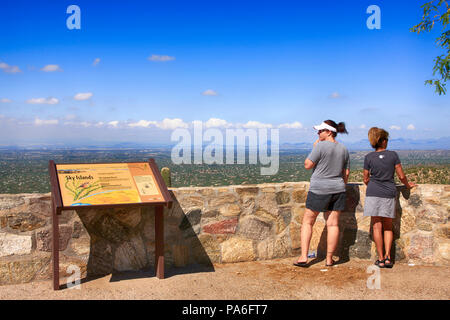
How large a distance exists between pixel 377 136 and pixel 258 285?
2.12 meters

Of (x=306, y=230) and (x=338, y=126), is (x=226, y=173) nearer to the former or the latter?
(x=306, y=230)

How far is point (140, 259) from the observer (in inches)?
192

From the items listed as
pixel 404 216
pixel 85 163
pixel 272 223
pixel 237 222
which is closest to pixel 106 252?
pixel 85 163

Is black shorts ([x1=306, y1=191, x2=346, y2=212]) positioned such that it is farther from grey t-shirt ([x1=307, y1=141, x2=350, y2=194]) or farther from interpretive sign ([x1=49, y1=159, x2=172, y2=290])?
interpretive sign ([x1=49, y1=159, x2=172, y2=290])

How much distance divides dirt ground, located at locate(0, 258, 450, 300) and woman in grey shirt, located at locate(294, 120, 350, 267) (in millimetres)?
439

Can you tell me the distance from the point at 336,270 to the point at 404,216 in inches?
43.1

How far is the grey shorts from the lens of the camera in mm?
4902

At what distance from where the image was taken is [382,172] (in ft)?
16.0

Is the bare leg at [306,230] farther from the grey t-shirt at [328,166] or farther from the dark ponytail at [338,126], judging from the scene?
the dark ponytail at [338,126]

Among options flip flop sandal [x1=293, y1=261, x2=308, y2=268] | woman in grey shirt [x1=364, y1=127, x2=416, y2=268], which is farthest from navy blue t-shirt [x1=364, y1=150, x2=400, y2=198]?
flip flop sandal [x1=293, y1=261, x2=308, y2=268]

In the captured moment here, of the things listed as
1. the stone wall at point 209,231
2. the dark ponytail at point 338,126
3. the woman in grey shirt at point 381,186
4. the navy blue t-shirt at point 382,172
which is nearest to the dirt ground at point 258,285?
the stone wall at point 209,231

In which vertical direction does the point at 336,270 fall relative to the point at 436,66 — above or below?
below

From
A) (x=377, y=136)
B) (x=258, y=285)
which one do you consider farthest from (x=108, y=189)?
(x=377, y=136)

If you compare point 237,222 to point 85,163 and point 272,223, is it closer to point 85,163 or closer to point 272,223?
point 272,223
